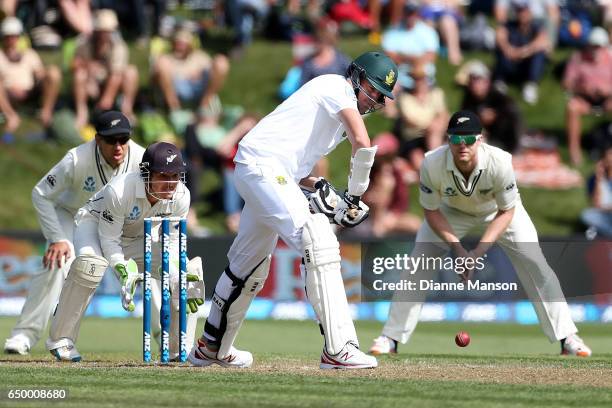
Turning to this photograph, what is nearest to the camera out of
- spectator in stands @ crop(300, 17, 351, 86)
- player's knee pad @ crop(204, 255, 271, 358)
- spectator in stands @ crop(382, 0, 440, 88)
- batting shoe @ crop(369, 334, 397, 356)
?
player's knee pad @ crop(204, 255, 271, 358)

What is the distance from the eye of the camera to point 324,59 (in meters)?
17.3

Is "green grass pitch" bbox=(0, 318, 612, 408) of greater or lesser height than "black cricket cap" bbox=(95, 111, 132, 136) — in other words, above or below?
below

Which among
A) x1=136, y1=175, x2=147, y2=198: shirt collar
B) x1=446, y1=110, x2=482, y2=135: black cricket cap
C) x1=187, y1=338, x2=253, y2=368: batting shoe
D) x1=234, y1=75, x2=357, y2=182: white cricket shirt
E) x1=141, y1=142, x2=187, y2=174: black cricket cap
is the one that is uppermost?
x1=234, y1=75, x2=357, y2=182: white cricket shirt

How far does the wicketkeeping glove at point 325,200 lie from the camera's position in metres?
8.22

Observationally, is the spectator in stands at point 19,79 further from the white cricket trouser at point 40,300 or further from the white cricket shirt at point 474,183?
the white cricket shirt at point 474,183

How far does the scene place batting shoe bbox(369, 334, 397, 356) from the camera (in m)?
10.4

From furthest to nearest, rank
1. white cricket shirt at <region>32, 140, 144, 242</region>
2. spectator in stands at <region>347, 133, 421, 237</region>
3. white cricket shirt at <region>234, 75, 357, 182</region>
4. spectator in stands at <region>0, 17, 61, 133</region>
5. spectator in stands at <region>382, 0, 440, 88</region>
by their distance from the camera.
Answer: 1. spectator in stands at <region>382, 0, 440, 88</region>
2. spectator in stands at <region>0, 17, 61, 133</region>
3. spectator in stands at <region>347, 133, 421, 237</region>
4. white cricket shirt at <region>32, 140, 144, 242</region>
5. white cricket shirt at <region>234, 75, 357, 182</region>

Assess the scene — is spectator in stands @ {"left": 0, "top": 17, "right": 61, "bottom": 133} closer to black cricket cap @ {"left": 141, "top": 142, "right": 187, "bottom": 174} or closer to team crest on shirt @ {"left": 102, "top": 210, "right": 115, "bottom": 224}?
team crest on shirt @ {"left": 102, "top": 210, "right": 115, "bottom": 224}

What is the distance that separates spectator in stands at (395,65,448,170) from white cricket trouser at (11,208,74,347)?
7666 millimetres

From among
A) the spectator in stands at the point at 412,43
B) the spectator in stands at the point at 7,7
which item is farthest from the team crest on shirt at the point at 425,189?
the spectator in stands at the point at 7,7

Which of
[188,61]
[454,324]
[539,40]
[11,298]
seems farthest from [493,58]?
[11,298]

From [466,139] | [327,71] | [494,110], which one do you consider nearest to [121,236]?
[466,139]

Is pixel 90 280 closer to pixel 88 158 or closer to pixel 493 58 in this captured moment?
pixel 88 158

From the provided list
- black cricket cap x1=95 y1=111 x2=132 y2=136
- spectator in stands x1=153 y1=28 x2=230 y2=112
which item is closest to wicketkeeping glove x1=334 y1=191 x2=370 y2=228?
black cricket cap x1=95 y1=111 x2=132 y2=136
